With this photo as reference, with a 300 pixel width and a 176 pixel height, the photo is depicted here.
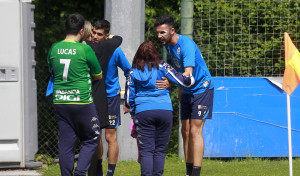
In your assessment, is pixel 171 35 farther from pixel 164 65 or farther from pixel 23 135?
pixel 23 135

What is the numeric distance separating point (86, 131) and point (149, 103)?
2.29 feet

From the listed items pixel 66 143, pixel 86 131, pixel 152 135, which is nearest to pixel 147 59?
pixel 152 135

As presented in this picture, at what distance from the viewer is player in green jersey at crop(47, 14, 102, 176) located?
5690 millimetres

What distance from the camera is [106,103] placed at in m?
6.51

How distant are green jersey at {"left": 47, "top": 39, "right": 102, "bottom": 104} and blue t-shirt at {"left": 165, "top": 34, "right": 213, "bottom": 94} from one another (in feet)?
4.03

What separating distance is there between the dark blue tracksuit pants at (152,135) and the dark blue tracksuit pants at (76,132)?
46cm

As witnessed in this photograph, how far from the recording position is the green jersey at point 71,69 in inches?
223

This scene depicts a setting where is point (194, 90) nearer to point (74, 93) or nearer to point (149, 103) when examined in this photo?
point (149, 103)

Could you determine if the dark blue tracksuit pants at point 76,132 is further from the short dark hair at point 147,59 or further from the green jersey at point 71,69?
the short dark hair at point 147,59

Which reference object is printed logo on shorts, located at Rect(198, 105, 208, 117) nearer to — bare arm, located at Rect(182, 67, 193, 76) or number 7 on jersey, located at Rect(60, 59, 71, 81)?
bare arm, located at Rect(182, 67, 193, 76)

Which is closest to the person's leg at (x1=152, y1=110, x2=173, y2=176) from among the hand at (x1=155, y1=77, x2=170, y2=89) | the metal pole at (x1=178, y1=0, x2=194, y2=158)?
the hand at (x1=155, y1=77, x2=170, y2=89)

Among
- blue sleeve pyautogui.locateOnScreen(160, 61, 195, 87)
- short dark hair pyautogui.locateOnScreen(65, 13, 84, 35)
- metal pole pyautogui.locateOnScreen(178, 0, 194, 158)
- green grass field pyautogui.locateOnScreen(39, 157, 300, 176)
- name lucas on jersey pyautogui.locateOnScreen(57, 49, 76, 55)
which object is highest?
metal pole pyautogui.locateOnScreen(178, 0, 194, 158)

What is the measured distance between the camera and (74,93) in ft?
18.8

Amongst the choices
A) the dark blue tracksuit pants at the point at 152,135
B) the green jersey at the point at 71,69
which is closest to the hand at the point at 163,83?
the dark blue tracksuit pants at the point at 152,135
